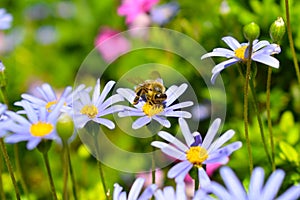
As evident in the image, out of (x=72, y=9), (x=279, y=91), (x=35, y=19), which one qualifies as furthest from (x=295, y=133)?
(x=35, y=19)

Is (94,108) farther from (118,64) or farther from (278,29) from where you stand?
(118,64)

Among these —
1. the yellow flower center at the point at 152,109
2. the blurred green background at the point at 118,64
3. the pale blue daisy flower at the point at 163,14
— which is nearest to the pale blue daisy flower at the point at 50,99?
the yellow flower center at the point at 152,109

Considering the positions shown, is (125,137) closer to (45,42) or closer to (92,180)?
(92,180)

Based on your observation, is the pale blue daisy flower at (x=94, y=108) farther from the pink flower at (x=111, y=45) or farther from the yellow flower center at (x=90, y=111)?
the pink flower at (x=111, y=45)

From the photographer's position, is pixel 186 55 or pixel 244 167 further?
pixel 186 55

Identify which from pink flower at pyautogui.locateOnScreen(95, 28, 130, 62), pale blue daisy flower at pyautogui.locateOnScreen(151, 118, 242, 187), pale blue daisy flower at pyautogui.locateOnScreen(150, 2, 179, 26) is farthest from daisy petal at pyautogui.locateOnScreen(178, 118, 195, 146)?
pink flower at pyautogui.locateOnScreen(95, 28, 130, 62)

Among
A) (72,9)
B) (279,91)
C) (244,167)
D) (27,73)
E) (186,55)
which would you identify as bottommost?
(244,167)
